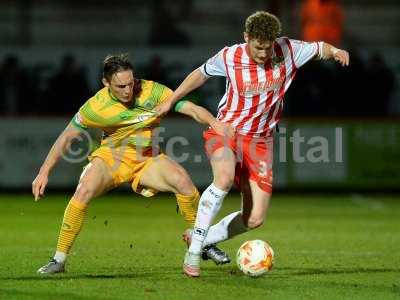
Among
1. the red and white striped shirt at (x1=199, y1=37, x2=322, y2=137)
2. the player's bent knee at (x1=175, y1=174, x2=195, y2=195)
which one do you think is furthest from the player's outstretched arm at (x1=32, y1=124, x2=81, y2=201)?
the red and white striped shirt at (x1=199, y1=37, x2=322, y2=137)

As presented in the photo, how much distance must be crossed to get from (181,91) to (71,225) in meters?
1.38

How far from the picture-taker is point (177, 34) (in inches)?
783

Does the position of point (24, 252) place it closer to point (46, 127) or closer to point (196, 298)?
point (196, 298)

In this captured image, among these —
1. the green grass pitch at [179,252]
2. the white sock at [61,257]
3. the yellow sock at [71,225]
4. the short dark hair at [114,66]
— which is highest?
the short dark hair at [114,66]

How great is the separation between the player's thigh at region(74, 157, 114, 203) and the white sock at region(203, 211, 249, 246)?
3.11 feet

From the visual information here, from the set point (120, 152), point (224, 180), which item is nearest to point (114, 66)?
point (120, 152)

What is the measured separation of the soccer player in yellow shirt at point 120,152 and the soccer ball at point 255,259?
58 cm

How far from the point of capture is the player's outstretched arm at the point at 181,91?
27.7ft

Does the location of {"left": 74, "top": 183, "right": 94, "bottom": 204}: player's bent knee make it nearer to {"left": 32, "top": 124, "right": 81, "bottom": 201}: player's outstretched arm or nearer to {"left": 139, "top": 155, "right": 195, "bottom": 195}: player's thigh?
{"left": 32, "top": 124, "right": 81, "bottom": 201}: player's outstretched arm

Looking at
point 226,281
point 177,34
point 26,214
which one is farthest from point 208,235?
point 177,34

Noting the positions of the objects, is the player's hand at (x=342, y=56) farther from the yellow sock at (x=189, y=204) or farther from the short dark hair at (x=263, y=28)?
the yellow sock at (x=189, y=204)

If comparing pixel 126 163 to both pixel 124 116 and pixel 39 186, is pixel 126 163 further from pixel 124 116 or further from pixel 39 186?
pixel 39 186

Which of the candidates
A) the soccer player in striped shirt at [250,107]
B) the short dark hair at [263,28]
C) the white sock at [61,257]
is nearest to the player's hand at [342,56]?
the soccer player in striped shirt at [250,107]

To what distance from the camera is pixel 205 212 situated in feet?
27.4
